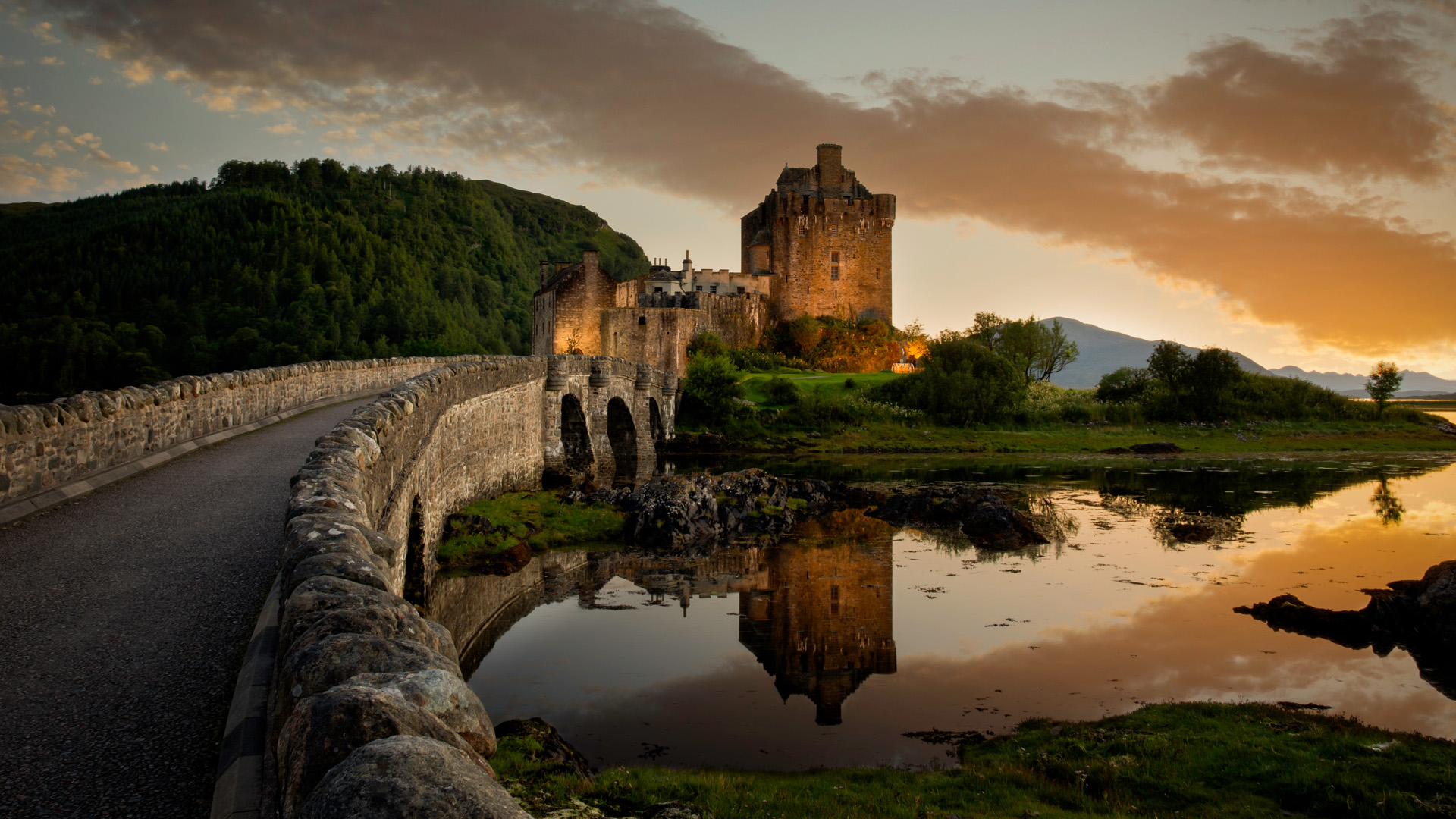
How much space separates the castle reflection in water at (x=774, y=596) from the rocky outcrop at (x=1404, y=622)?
647 centimetres

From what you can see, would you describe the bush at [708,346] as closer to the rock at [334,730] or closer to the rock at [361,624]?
the rock at [361,624]

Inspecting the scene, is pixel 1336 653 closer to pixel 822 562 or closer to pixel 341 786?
pixel 822 562

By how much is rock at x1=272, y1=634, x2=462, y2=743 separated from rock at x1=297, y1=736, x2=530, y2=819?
70cm

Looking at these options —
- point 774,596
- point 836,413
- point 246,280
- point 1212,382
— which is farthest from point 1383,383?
point 246,280

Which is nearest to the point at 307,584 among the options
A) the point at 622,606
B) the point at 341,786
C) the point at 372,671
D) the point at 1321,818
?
the point at 372,671

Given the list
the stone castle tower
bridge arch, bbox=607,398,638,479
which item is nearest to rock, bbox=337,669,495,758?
bridge arch, bbox=607,398,638,479

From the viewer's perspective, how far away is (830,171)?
67.7 m

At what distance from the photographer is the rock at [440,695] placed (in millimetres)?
3192

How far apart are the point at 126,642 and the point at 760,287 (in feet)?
205

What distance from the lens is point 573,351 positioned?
195 feet

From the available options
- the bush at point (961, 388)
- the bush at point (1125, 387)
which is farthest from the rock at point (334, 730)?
the bush at point (1125, 387)

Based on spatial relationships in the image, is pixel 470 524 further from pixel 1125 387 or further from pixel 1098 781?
pixel 1125 387

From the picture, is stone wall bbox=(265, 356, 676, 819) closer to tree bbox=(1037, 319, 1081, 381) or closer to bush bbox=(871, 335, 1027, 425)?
bush bbox=(871, 335, 1027, 425)

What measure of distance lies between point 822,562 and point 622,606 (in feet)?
16.8
